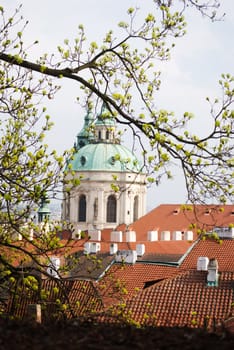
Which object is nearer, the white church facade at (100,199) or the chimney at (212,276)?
the chimney at (212,276)

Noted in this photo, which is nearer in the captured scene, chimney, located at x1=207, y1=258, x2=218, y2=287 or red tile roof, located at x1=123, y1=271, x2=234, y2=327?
red tile roof, located at x1=123, y1=271, x2=234, y2=327

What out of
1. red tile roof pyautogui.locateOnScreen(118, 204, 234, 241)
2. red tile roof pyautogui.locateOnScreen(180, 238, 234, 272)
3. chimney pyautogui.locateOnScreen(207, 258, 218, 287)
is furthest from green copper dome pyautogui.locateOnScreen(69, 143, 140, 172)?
chimney pyautogui.locateOnScreen(207, 258, 218, 287)

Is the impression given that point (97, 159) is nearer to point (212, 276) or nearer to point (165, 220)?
point (165, 220)

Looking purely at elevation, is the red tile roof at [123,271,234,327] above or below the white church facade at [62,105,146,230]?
below

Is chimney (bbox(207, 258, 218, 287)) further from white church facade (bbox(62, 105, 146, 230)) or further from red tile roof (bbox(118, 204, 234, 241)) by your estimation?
white church facade (bbox(62, 105, 146, 230))

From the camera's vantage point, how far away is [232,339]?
569 cm

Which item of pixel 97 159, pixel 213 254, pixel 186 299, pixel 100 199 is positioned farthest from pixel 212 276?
pixel 97 159

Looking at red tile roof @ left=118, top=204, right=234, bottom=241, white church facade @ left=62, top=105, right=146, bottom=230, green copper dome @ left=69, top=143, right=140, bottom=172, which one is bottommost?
red tile roof @ left=118, top=204, right=234, bottom=241

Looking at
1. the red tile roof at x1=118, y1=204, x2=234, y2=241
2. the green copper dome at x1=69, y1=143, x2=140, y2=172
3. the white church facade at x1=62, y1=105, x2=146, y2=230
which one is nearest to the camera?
the red tile roof at x1=118, y1=204, x2=234, y2=241

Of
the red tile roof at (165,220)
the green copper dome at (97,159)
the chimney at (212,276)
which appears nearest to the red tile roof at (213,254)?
the chimney at (212,276)

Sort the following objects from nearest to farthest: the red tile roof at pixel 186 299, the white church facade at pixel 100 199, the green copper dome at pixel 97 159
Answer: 1. the red tile roof at pixel 186 299
2. the white church facade at pixel 100 199
3. the green copper dome at pixel 97 159

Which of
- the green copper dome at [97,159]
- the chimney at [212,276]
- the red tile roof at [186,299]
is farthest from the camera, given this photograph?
the green copper dome at [97,159]

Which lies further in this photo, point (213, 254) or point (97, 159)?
point (97, 159)

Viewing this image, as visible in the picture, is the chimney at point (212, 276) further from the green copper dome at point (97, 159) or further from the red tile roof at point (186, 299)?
the green copper dome at point (97, 159)
